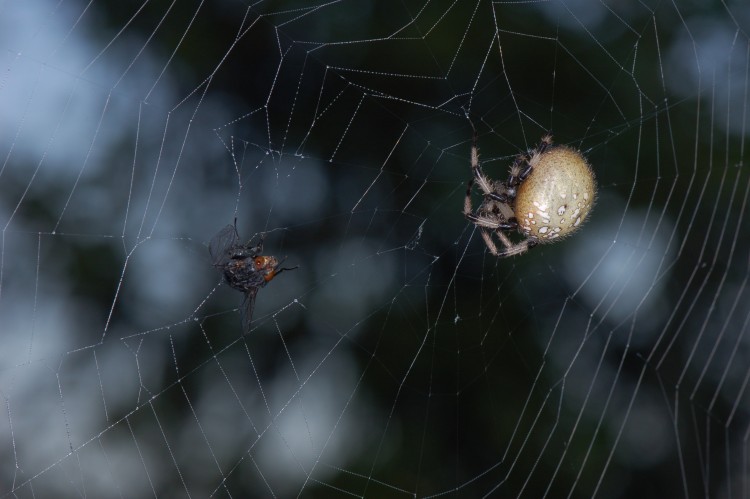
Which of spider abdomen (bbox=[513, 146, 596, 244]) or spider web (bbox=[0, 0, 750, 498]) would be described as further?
spider web (bbox=[0, 0, 750, 498])

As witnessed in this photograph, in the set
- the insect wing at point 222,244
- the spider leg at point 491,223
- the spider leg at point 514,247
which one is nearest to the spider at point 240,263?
the insect wing at point 222,244

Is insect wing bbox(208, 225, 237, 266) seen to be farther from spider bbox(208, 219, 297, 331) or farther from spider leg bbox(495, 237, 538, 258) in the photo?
spider leg bbox(495, 237, 538, 258)

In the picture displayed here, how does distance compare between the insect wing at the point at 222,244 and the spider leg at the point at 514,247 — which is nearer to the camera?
the insect wing at the point at 222,244

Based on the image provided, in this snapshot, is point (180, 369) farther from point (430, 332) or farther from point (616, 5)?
point (616, 5)

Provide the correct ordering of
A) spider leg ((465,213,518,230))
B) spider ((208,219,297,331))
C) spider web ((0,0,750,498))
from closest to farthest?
spider ((208,219,297,331)) < spider leg ((465,213,518,230)) < spider web ((0,0,750,498))

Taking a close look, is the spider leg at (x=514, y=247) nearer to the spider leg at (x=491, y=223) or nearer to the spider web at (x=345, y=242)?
the spider leg at (x=491, y=223)

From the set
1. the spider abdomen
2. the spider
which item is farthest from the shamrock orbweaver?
the spider

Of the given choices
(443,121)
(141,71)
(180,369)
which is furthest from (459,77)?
(180,369)

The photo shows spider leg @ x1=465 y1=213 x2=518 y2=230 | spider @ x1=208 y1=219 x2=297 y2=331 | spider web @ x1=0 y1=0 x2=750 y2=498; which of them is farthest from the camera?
spider web @ x1=0 y1=0 x2=750 y2=498

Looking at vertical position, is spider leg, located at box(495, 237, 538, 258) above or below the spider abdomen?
below
